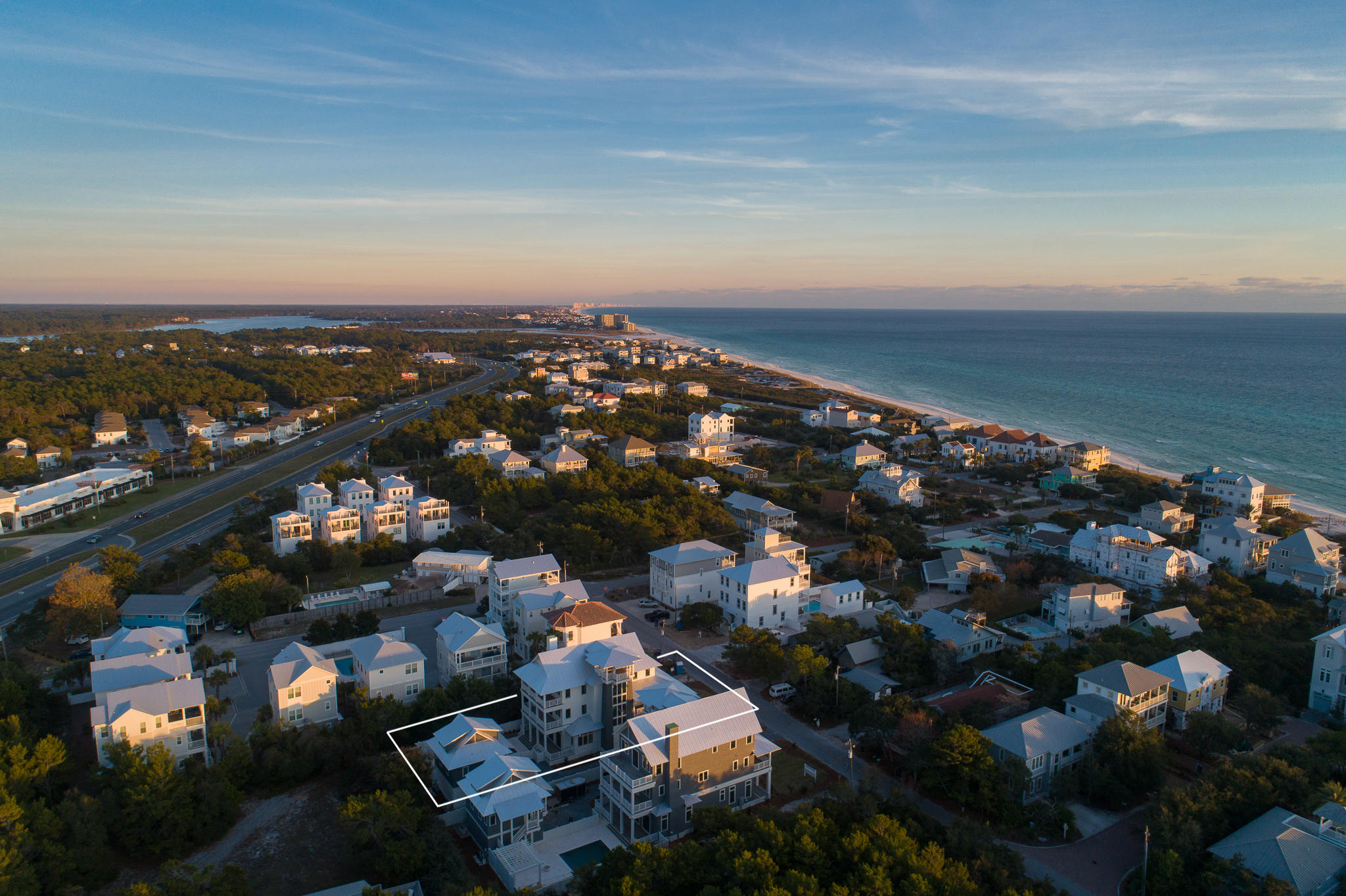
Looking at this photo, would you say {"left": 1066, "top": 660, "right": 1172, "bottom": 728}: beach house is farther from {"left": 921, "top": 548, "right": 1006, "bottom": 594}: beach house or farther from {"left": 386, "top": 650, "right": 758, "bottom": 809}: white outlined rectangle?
{"left": 921, "top": 548, "right": 1006, "bottom": 594}: beach house

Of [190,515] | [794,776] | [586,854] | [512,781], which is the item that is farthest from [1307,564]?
[190,515]

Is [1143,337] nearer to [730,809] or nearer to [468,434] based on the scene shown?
[468,434]

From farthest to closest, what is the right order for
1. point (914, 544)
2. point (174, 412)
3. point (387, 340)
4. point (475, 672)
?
1. point (387, 340)
2. point (174, 412)
3. point (914, 544)
4. point (475, 672)

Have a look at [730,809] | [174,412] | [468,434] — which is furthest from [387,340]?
[730,809]

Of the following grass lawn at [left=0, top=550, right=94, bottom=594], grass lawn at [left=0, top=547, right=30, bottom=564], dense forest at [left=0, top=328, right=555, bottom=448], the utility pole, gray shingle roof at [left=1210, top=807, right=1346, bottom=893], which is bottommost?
grass lawn at [left=0, top=547, right=30, bottom=564]

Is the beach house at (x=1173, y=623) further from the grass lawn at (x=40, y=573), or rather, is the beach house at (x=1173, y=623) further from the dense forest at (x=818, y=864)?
the grass lawn at (x=40, y=573)

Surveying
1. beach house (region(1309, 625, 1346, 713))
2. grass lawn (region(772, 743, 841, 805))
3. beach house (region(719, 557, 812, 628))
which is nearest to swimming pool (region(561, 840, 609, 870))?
grass lawn (region(772, 743, 841, 805))

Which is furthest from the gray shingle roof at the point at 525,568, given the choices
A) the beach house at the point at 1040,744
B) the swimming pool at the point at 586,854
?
the beach house at the point at 1040,744
